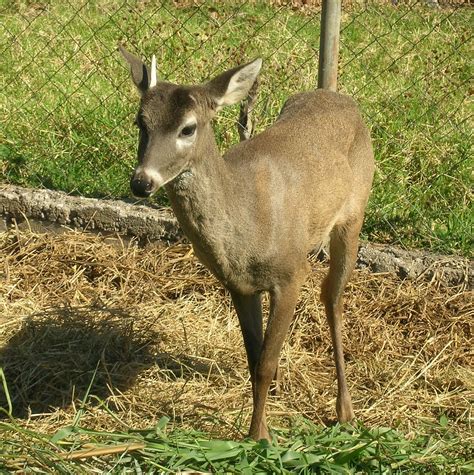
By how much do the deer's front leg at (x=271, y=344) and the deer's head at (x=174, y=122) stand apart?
0.80 m

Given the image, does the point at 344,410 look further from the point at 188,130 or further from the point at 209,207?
the point at 188,130

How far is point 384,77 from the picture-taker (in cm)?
870

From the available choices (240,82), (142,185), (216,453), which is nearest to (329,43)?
(240,82)

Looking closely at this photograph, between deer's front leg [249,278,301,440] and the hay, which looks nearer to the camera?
deer's front leg [249,278,301,440]

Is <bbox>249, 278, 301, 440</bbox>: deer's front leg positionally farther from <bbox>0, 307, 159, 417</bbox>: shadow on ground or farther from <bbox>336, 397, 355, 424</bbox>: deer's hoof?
<bbox>0, 307, 159, 417</bbox>: shadow on ground

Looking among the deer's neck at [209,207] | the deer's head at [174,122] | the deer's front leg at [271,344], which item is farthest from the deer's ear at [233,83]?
the deer's front leg at [271,344]

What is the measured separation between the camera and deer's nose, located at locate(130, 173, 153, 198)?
428cm

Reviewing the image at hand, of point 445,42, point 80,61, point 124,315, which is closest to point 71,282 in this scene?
point 124,315

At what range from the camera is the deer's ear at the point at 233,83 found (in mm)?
4676

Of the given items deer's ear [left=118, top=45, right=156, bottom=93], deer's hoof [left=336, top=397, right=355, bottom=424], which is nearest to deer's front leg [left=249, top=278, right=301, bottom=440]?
deer's hoof [left=336, top=397, right=355, bottom=424]

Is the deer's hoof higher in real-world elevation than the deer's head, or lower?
lower

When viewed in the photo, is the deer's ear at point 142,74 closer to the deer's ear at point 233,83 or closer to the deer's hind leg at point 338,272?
the deer's ear at point 233,83

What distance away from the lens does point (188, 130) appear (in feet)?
14.8

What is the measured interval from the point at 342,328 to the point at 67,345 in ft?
5.18
